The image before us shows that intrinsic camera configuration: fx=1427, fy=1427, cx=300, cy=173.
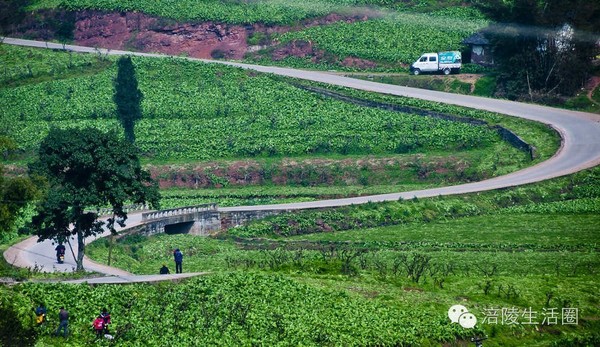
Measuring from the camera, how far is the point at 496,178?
92188 millimetres

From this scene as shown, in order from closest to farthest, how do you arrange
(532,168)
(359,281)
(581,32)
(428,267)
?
(359,281), (428,267), (532,168), (581,32)

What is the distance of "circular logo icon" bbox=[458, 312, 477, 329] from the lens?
58125mm

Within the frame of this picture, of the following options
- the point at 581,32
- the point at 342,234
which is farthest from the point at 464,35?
the point at 342,234

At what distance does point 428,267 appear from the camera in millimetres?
69438

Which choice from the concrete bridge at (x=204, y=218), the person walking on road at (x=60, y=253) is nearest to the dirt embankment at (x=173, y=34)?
the concrete bridge at (x=204, y=218)

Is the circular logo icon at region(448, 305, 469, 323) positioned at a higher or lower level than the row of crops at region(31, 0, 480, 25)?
lower

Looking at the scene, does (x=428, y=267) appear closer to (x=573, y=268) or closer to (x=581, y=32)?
(x=573, y=268)

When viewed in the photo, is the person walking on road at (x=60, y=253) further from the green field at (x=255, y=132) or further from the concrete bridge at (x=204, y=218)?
the green field at (x=255, y=132)

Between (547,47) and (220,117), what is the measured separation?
83.8 ft

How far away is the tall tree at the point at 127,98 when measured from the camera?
10575 cm

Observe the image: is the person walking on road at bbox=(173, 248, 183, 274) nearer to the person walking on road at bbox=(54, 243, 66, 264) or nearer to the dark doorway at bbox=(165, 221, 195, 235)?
the person walking on road at bbox=(54, 243, 66, 264)

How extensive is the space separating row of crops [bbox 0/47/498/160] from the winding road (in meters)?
4.03

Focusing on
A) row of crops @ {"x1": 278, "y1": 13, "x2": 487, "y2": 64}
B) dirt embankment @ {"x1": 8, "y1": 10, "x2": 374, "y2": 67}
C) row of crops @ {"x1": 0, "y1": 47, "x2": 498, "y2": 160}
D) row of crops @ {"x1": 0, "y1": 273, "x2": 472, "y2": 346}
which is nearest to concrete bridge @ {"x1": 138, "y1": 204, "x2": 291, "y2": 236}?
row of crops @ {"x1": 0, "y1": 47, "x2": 498, "y2": 160}

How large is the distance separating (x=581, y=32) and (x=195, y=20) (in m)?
37.0
